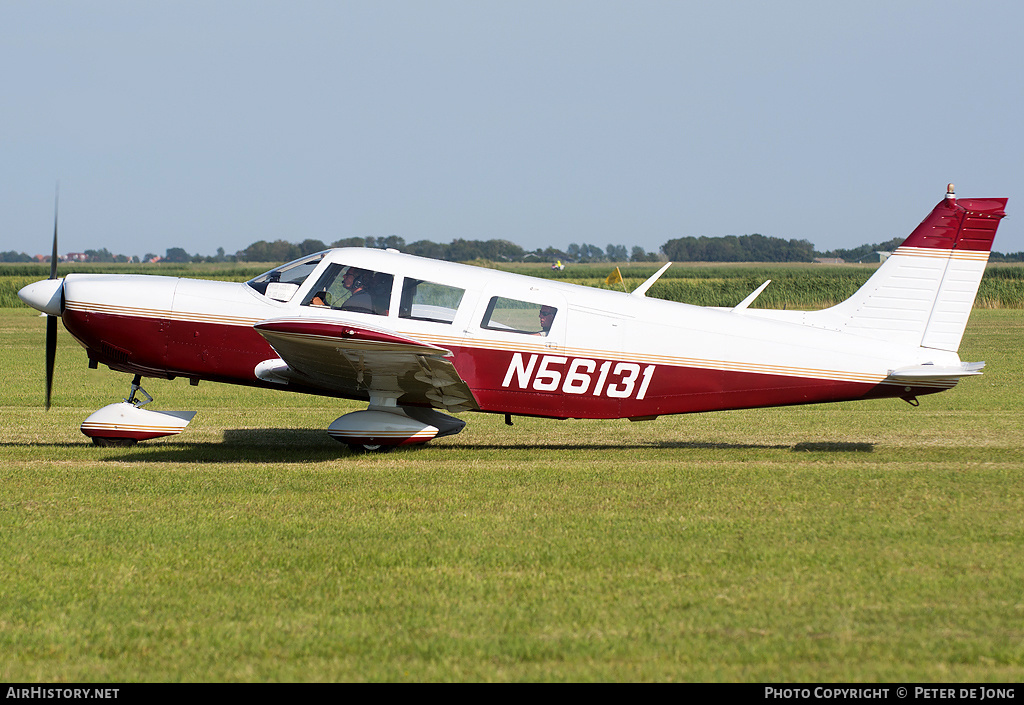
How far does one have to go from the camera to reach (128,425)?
926cm

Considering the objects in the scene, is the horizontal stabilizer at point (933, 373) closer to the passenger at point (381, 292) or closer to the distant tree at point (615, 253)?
the passenger at point (381, 292)

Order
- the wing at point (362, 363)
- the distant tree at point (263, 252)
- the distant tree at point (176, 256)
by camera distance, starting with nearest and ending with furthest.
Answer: the wing at point (362, 363), the distant tree at point (263, 252), the distant tree at point (176, 256)

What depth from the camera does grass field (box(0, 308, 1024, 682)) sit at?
13.1 feet

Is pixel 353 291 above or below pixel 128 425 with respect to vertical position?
above

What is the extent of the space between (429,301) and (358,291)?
0.69 m

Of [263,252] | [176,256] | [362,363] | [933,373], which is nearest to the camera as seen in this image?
[362,363]

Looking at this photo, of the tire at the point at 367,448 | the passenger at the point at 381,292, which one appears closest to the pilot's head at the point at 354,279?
Answer: the passenger at the point at 381,292

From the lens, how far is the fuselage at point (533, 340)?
8.94m

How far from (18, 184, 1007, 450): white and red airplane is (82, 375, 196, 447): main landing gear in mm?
14

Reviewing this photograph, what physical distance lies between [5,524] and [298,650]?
324 cm

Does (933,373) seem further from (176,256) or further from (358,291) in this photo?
(176,256)

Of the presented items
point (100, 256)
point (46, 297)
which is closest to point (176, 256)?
point (100, 256)

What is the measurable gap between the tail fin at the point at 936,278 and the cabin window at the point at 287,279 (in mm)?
5247

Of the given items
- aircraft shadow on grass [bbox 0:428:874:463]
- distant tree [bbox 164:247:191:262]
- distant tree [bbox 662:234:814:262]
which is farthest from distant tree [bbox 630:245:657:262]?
aircraft shadow on grass [bbox 0:428:874:463]
